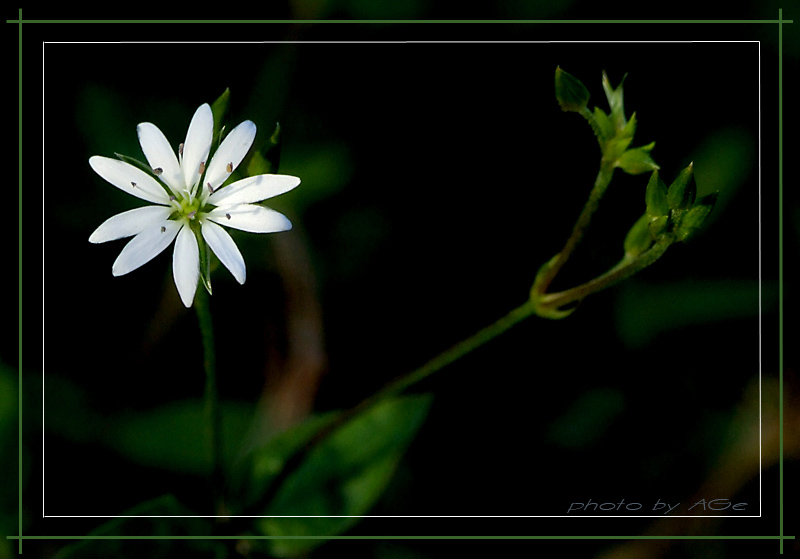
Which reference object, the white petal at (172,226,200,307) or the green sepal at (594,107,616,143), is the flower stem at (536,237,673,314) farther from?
the white petal at (172,226,200,307)

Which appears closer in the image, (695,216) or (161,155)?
(695,216)

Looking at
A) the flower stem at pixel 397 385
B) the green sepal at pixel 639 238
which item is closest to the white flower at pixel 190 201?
the flower stem at pixel 397 385

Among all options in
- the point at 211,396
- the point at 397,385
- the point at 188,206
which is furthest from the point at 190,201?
the point at 397,385

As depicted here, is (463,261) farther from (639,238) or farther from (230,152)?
(230,152)

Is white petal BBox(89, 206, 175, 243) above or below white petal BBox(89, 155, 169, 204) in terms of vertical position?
below

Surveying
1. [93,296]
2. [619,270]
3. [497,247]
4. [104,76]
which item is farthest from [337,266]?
[619,270]

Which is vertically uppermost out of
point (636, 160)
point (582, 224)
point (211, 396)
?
point (636, 160)

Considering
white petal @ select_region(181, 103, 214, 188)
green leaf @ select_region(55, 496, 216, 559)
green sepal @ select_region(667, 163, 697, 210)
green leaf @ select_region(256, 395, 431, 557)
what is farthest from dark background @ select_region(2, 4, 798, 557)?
green sepal @ select_region(667, 163, 697, 210)

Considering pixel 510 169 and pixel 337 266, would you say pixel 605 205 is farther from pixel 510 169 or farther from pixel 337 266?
pixel 337 266
